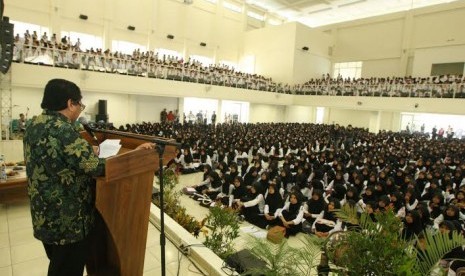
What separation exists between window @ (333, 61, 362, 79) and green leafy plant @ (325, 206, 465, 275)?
96.5 ft

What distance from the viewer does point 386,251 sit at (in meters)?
1.76

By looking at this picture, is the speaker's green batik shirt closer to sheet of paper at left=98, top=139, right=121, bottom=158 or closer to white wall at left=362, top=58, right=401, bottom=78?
sheet of paper at left=98, top=139, right=121, bottom=158

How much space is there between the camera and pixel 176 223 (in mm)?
4047

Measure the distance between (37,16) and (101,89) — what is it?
764 centimetres

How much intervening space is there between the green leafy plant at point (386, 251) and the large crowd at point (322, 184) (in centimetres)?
111

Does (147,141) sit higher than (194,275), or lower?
higher

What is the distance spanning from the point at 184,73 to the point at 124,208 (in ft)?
56.7

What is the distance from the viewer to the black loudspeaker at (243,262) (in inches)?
112

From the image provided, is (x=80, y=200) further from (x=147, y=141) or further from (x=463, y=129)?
(x=463, y=129)

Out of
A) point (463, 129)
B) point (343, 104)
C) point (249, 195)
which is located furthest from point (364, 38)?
point (249, 195)

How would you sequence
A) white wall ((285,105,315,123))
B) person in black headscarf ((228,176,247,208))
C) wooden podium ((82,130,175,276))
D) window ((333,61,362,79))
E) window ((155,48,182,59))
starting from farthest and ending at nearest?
window ((333,61,362,79))
white wall ((285,105,315,123))
window ((155,48,182,59))
person in black headscarf ((228,176,247,208))
wooden podium ((82,130,175,276))

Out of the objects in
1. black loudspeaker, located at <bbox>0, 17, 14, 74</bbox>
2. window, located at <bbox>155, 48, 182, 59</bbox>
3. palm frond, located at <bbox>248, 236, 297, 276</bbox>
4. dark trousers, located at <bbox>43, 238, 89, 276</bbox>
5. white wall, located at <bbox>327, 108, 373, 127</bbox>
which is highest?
window, located at <bbox>155, 48, 182, 59</bbox>

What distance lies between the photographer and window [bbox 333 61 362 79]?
28547mm

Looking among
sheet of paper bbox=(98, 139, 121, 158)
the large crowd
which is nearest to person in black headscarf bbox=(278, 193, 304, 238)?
the large crowd
